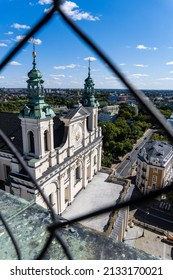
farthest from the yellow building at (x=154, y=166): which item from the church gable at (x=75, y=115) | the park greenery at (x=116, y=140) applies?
the church gable at (x=75, y=115)

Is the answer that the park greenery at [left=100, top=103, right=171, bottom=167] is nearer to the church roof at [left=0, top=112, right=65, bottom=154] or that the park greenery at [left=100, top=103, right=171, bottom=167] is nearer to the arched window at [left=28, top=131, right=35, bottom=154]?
the church roof at [left=0, top=112, right=65, bottom=154]

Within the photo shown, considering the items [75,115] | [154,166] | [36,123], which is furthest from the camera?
[154,166]

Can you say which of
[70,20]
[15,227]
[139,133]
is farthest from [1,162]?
[139,133]

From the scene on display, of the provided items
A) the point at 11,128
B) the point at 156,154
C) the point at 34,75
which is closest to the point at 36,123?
the point at 34,75

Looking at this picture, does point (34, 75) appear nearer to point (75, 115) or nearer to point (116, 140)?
point (75, 115)

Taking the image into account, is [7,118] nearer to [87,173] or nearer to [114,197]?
[87,173]
